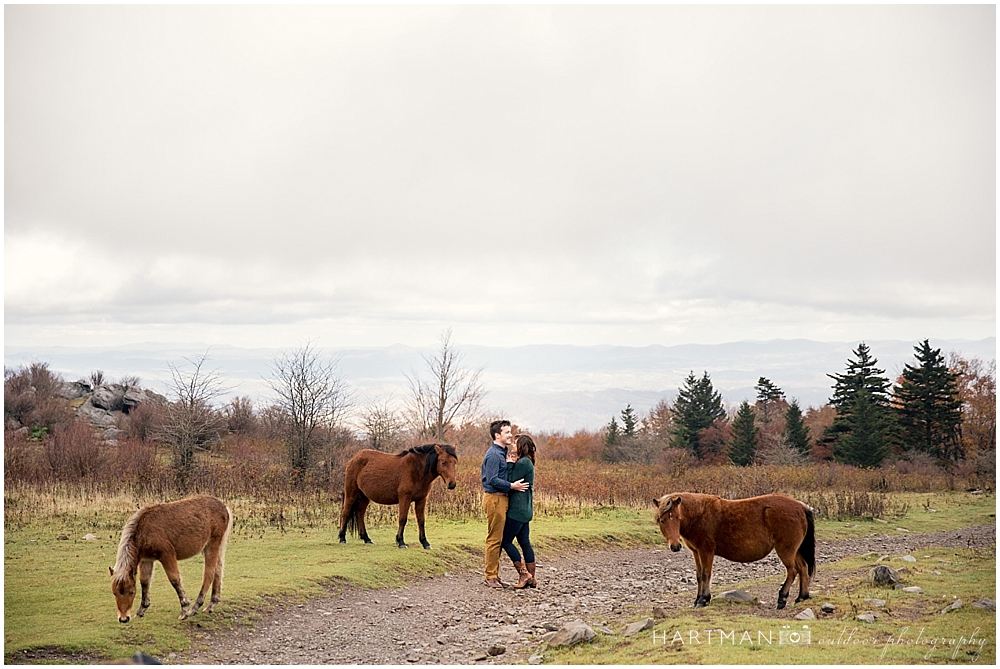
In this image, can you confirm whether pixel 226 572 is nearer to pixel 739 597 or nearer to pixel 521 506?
pixel 521 506

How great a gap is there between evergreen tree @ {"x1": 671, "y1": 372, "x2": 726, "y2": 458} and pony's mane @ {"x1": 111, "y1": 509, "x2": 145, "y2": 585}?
114 feet

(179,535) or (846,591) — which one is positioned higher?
(179,535)

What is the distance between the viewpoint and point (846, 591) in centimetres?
967

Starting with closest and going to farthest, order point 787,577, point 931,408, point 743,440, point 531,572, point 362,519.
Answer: point 787,577 < point 531,572 < point 362,519 < point 931,408 < point 743,440

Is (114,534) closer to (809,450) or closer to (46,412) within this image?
(46,412)

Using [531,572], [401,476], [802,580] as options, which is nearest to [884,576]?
[802,580]

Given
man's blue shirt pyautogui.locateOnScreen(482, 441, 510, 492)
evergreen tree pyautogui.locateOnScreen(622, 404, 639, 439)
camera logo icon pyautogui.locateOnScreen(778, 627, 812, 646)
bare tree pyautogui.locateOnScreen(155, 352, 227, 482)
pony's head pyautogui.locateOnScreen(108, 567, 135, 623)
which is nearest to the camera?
camera logo icon pyautogui.locateOnScreen(778, 627, 812, 646)

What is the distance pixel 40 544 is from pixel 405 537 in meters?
6.17

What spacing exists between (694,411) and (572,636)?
114ft

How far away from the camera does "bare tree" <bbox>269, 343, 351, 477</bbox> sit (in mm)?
23125

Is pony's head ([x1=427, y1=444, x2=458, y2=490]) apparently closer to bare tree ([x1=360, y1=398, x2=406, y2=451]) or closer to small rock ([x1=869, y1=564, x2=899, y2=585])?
small rock ([x1=869, y1=564, x2=899, y2=585])

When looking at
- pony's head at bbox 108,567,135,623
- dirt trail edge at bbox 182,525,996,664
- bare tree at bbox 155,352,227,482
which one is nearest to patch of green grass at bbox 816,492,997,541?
dirt trail edge at bbox 182,525,996,664

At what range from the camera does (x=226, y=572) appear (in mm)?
10742

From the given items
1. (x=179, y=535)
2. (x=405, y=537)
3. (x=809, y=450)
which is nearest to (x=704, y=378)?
(x=809, y=450)
